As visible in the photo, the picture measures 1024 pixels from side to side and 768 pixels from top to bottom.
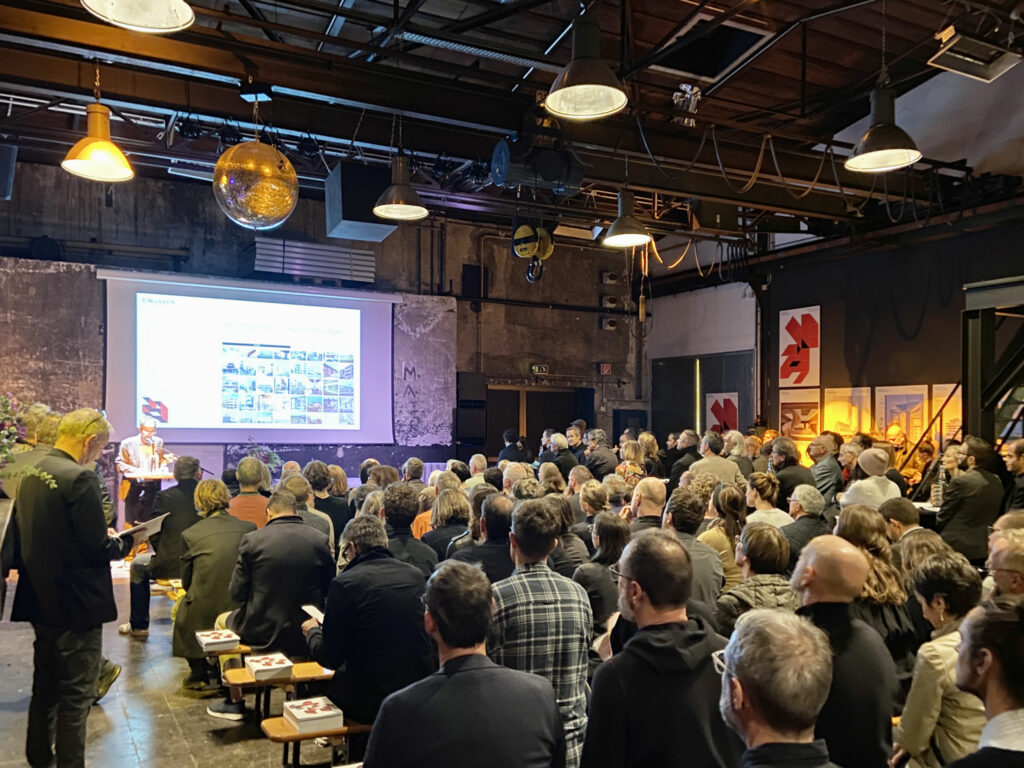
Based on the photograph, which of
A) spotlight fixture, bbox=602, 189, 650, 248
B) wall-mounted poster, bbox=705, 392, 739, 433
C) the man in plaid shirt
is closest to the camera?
the man in plaid shirt

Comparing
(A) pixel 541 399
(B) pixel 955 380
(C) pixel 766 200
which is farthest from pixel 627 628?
(A) pixel 541 399

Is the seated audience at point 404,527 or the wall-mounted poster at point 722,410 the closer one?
the seated audience at point 404,527

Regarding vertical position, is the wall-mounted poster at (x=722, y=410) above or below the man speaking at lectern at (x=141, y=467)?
above

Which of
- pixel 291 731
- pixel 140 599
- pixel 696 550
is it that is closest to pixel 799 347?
pixel 696 550

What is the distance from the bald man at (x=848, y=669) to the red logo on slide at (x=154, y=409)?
930 cm

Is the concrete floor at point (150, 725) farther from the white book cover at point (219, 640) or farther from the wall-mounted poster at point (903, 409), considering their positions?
the wall-mounted poster at point (903, 409)

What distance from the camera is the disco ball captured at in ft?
14.4

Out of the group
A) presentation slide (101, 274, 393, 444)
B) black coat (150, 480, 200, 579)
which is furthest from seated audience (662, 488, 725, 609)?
presentation slide (101, 274, 393, 444)

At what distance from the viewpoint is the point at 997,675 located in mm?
1486

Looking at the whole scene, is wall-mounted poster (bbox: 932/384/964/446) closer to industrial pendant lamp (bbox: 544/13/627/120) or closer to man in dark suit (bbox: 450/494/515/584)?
industrial pendant lamp (bbox: 544/13/627/120)

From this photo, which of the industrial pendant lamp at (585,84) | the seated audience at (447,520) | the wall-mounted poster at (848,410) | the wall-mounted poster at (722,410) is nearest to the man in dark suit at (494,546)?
the seated audience at (447,520)

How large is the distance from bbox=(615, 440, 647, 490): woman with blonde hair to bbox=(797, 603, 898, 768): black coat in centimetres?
462

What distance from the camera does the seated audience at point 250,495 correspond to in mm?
5250

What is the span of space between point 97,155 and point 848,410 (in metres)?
9.78
